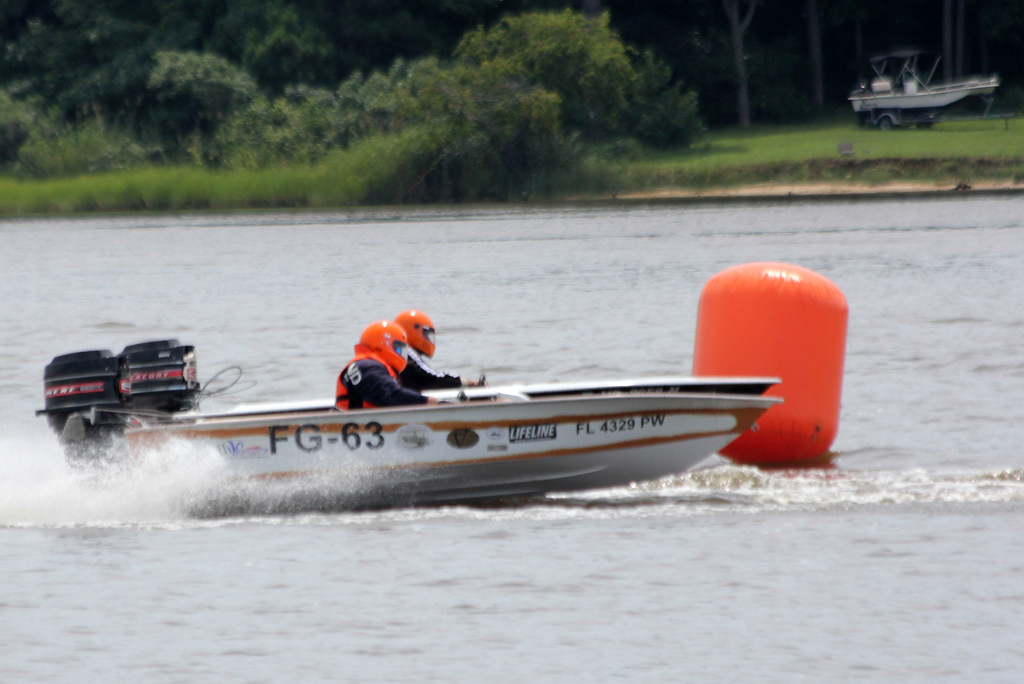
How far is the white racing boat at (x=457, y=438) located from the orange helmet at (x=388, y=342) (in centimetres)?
43

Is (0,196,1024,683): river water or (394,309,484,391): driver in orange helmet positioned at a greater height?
(394,309,484,391): driver in orange helmet

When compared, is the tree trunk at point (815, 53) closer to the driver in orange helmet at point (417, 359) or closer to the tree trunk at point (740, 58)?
the tree trunk at point (740, 58)

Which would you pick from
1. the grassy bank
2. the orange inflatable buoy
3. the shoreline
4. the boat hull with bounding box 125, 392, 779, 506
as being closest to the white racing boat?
the boat hull with bounding box 125, 392, 779, 506

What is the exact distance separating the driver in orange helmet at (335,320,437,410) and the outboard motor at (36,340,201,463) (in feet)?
4.49

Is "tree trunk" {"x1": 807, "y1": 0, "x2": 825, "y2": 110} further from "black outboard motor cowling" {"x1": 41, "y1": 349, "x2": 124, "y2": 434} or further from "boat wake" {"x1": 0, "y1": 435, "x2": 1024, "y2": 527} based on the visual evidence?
"black outboard motor cowling" {"x1": 41, "y1": 349, "x2": 124, "y2": 434}

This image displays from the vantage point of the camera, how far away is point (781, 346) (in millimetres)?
10844

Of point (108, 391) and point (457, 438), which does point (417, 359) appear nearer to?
point (457, 438)

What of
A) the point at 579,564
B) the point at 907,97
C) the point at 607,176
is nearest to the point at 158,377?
the point at 579,564

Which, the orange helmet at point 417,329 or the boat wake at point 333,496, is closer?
the boat wake at point 333,496

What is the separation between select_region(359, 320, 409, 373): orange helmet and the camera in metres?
10.1

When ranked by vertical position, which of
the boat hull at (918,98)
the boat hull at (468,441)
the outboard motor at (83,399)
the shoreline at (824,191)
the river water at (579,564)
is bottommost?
the shoreline at (824,191)

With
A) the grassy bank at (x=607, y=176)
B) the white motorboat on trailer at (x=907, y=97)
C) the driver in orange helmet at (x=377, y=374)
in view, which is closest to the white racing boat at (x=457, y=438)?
the driver in orange helmet at (x=377, y=374)

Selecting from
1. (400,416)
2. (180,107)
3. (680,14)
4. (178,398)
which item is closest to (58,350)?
(178,398)

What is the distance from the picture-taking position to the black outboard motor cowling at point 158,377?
10664 mm
